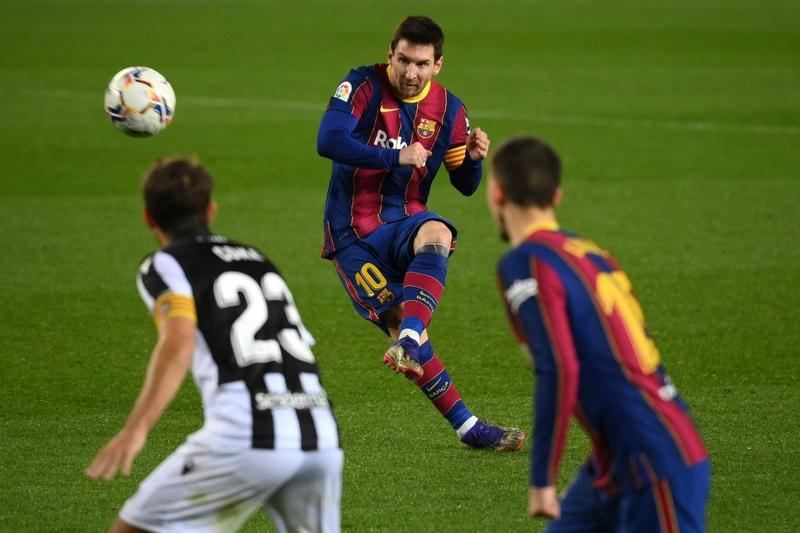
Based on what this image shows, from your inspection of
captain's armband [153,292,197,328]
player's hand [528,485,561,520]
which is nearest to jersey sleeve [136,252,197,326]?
captain's armband [153,292,197,328]

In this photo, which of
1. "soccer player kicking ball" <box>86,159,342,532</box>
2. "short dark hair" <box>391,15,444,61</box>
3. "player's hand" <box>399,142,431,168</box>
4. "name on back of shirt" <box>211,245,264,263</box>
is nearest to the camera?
"soccer player kicking ball" <box>86,159,342,532</box>

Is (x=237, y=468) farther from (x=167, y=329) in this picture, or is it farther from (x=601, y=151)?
(x=601, y=151)

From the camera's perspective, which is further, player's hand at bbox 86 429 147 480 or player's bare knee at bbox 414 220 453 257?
player's bare knee at bbox 414 220 453 257

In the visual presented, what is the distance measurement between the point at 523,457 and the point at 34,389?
3006mm

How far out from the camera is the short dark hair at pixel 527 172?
4211 mm

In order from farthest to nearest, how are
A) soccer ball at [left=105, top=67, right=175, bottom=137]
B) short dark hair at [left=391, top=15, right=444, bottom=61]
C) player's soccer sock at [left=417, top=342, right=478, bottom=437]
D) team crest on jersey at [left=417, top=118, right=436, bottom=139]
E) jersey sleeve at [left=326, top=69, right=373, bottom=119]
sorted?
soccer ball at [left=105, top=67, right=175, bottom=137]
team crest on jersey at [left=417, top=118, right=436, bottom=139]
jersey sleeve at [left=326, top=69, right=373, bottom=119]
short dark hair at [left=391, top=15, right=444, bottom=61]
player's soccer sock at [left=417, top=342, right=478, bottom=437]

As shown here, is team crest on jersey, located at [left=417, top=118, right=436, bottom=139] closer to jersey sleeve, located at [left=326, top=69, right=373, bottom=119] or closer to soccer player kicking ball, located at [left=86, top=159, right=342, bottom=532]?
jersey sleeve, located at [left=326, top=69, right=373, bottom=119]

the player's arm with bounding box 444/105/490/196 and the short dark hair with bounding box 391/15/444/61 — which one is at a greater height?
the short dark hair with bounding box 391/15/444/61

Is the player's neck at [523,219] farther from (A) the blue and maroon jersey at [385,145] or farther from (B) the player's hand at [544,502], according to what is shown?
(A) the blue and maroon jersey at [385,145]

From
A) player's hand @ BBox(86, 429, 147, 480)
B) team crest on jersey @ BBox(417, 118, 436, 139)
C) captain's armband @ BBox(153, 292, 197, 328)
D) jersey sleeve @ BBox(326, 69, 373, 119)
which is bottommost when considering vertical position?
player's hand @ BBox(86, 429, 147, 480)

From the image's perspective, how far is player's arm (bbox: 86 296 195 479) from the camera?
13.8 ft

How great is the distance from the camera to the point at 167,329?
14.1ft

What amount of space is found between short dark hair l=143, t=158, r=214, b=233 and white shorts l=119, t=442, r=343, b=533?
730 mm

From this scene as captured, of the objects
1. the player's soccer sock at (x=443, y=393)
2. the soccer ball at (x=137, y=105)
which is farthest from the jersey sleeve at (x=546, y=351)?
A: the soccer ball at (x=137, y=105)
